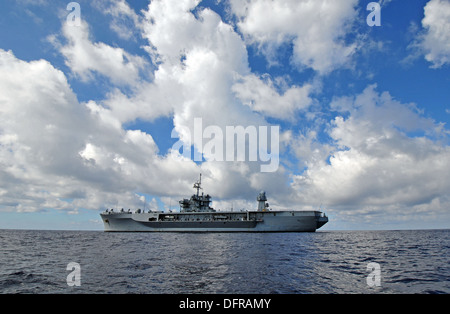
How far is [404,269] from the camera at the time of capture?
1709 cm

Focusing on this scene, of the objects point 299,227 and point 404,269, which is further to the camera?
point 299,227

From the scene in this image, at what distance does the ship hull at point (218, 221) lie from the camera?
2542 inches

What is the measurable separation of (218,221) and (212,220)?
1.86 metres

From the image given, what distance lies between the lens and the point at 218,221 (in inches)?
2645

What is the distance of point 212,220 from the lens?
6781cm

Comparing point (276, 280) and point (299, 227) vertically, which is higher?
point (276, 280)

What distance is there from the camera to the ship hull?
6456 centimetres

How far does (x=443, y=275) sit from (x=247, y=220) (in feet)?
171

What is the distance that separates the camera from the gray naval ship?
2547 inches

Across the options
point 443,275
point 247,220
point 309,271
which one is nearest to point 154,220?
point 247,220
